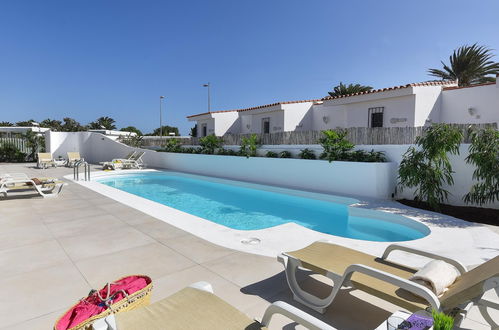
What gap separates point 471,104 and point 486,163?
8.65 m

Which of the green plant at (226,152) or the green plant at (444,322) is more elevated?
the green plant at (226,152)

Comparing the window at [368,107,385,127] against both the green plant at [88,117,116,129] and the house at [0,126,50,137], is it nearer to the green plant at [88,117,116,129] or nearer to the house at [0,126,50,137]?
Result: the house at [0,126,50,137]

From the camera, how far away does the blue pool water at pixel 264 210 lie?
6996 mm

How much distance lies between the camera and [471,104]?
42.7 feet

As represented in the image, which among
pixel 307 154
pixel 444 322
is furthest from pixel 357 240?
pixel 307 154

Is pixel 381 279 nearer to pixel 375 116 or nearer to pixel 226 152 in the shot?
pixel 226 152

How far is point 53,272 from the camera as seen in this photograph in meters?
3.64

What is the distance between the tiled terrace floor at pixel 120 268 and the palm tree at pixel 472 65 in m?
27.1

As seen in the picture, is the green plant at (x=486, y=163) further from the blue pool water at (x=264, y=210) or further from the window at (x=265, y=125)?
the window at (x=265, y=125)

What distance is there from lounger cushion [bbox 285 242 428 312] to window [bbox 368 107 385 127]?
1323 cm

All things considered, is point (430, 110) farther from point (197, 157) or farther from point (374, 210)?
point (197, 157)

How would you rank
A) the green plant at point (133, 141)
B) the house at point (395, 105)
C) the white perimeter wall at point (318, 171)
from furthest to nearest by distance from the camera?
1. the green plant at point (133, 141)
2. the house at point (395, 105)
3. the white perimeter wall at point (318, 171)

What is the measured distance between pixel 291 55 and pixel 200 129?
10.5 m

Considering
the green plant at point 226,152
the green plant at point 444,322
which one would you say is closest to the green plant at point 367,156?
the green plant at point 226,152
